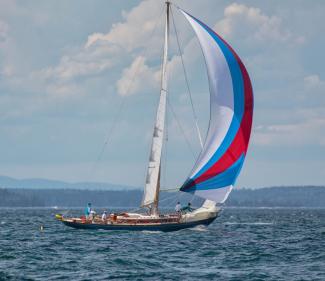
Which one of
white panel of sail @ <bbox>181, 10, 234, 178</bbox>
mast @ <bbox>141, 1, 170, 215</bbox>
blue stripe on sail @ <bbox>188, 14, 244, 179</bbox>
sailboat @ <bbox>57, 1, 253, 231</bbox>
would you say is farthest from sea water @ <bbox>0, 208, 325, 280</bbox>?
white panel of sail @ <bbox>181, 10, 234, 178</bbox>

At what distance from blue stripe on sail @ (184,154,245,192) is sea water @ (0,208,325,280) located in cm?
309

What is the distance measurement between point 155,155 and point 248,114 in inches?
257

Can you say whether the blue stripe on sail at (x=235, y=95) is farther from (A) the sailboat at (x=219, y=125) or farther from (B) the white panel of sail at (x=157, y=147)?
(B) the white panel of sail at (x=157, y=147)

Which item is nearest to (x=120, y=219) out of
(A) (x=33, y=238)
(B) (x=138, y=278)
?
(A) (x=33, y=238)

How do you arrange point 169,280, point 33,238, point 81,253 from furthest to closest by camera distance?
point 33,238, point 81,253, point 169,280

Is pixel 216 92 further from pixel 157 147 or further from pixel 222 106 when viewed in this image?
pixel 157 147

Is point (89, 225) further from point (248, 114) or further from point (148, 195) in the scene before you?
point (248, 114)

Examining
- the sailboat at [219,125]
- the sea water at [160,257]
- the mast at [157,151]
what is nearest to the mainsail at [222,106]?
the sailboat at [219,125]

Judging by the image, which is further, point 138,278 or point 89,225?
point 89,225

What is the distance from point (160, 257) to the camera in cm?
3869

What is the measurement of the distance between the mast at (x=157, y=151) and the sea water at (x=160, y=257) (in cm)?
227

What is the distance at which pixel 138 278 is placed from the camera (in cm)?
3150

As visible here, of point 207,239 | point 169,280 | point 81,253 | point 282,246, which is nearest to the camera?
point 169,280

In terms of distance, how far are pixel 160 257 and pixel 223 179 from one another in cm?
1429
